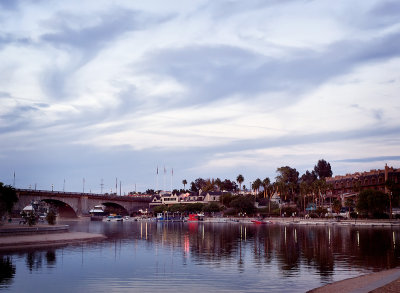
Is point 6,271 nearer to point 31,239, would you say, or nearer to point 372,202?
point 31,239

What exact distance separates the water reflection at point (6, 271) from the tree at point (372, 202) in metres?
112

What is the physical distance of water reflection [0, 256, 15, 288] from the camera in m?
35.7

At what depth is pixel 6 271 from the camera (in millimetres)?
40438

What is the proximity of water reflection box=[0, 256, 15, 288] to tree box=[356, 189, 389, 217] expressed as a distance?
112 metres

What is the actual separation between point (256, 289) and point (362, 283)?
7.51 meters

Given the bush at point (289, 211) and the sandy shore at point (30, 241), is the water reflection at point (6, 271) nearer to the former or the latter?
the sandy shore at point (30, 241)

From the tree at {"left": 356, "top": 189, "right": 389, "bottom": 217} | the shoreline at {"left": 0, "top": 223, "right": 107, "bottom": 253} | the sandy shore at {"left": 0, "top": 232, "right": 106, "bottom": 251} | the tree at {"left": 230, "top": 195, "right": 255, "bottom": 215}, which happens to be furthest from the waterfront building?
the sandy shore at {"left": 0, "top": 232, "right": 106, "bottom": 251}

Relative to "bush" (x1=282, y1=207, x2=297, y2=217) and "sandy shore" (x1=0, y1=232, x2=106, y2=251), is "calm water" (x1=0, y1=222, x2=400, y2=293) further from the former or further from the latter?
"bush" (x1=282, y1=207, x2=297, y2=217)

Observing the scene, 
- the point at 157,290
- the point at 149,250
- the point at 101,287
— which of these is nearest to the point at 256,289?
the point at 157,290

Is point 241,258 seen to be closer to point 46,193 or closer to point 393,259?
point 393,259

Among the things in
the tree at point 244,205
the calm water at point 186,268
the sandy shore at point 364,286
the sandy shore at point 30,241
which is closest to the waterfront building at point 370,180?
the tree at point 244,205

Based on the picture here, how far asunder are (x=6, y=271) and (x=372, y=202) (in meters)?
117

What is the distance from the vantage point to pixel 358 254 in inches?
2159

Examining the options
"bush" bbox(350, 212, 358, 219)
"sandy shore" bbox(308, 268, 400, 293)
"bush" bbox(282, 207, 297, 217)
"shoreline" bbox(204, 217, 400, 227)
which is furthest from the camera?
"bush" bbox(282, 207, 297, 217)
